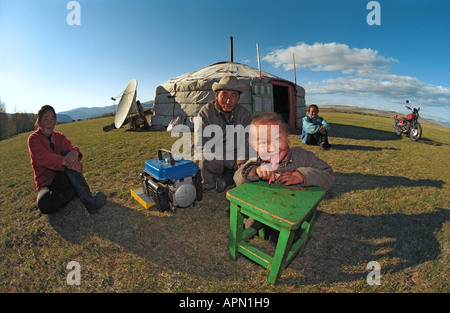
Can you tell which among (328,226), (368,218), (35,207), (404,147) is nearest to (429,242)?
(368,218)

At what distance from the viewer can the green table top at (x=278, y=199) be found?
1.60 meters

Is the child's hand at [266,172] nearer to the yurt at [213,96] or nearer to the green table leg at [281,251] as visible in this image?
the green table leg at [281,251]

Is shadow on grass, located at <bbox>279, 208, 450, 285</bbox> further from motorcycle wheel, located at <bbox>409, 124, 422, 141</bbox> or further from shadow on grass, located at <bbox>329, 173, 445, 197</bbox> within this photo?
motorcycle wheel, located at <bbox>409, 124, 422, 141</bbox>

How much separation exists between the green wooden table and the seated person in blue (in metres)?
5.11

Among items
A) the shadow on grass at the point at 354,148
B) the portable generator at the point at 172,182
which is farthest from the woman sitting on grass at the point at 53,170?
the shadow on grass at the point at 354,148

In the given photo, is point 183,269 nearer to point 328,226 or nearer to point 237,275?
point 237,275

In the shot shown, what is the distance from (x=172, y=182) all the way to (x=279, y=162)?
1.50 m

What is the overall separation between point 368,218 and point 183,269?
2.66 meters

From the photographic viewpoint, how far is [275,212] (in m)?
1.63

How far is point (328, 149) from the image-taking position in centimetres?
679

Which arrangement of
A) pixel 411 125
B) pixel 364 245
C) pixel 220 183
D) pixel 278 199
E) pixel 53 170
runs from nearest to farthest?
pixel 278 199
pixel 364 245
pixel 53 170
pixel 220 183
pixel 411 125

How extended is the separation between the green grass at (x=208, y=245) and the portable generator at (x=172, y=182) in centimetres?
32

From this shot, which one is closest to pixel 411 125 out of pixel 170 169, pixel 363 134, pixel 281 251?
pixel 363 134

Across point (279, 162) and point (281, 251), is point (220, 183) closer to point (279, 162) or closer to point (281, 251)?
point (279, 162)
